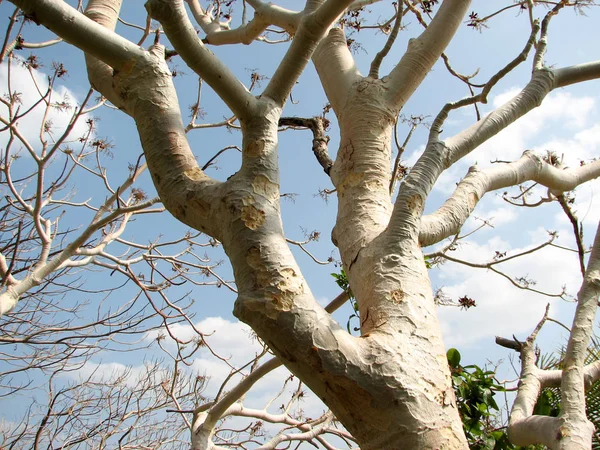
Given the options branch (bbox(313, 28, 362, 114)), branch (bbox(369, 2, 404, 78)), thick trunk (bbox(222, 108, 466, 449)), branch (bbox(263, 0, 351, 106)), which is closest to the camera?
thick trunk (bbox(222, 108, 466, 449))

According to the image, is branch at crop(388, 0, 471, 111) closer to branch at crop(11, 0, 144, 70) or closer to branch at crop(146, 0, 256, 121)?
branch at crop(146, 0, 256, 121)

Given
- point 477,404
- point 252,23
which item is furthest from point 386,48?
point 477,404

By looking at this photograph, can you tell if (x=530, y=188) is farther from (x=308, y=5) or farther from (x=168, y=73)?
(x=168, y=73)

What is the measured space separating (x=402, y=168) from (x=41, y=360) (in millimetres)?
4422

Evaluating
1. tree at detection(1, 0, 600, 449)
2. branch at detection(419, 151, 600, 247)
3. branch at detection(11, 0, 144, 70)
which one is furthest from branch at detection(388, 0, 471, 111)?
branch at detection(11, 0, 144, 70)

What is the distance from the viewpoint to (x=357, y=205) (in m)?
1.65

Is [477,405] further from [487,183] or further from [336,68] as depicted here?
[336,68]

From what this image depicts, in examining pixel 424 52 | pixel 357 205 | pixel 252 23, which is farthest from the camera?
pixel 252 23

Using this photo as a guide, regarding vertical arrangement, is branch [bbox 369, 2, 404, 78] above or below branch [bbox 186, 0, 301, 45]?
below

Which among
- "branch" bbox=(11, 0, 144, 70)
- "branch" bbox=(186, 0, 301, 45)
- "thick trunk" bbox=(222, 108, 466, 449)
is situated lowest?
"thick trunk" bbox=(222, 108, 466, 449)

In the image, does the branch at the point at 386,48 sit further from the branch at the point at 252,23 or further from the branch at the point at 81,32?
the branch at the point at 81,32

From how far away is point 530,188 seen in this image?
2949mm

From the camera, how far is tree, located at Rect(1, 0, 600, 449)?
0.94m

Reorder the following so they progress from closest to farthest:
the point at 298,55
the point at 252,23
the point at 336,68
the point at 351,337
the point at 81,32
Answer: the point at 351,337 < the point at 81,32 < the point at 298,55 < the point at 336,68 < the point at 252,23
